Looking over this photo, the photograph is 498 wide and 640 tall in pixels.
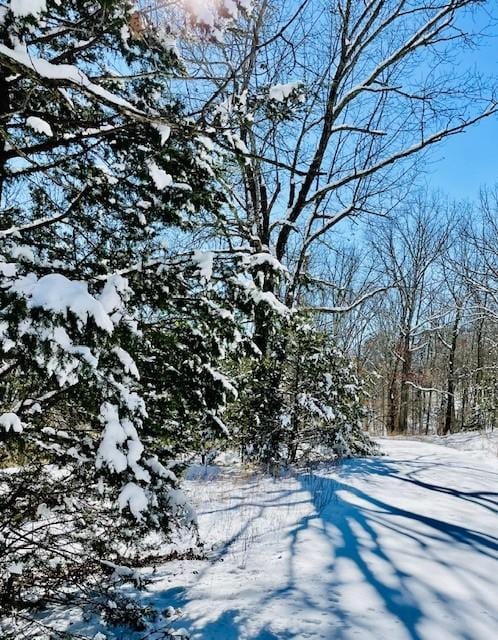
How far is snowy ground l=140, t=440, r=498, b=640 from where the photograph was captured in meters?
2.55

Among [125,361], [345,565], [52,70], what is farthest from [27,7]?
[345,565]

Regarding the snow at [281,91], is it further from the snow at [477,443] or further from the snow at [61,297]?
the snow at [477,443]

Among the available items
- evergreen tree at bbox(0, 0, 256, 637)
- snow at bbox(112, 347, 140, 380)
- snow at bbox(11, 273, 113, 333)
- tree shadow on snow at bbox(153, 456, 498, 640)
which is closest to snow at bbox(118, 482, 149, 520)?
evergreen tree at bbox(0, 0, 256, 637)

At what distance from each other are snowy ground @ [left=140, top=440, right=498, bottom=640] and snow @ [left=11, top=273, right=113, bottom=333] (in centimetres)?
201

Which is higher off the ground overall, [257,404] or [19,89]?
[19,89]

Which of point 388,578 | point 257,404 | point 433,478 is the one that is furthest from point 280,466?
point 388,578

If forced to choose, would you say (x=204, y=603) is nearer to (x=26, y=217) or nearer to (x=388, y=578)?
(x=388, y=578)

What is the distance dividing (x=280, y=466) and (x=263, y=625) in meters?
4.62

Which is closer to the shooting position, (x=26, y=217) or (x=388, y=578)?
(x=388, y=578)

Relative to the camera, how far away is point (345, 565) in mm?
3258

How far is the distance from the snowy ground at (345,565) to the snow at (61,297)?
79.2 inches

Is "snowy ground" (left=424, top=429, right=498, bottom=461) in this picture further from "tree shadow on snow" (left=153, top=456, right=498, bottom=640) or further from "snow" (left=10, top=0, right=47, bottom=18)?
"snow" (left=10, top=0, right=47, bottom=18)

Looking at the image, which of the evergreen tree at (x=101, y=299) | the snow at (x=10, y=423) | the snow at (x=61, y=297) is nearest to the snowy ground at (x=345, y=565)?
the evergreen tree at (x=101, y=299)

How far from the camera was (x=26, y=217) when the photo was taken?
331 centimetres
